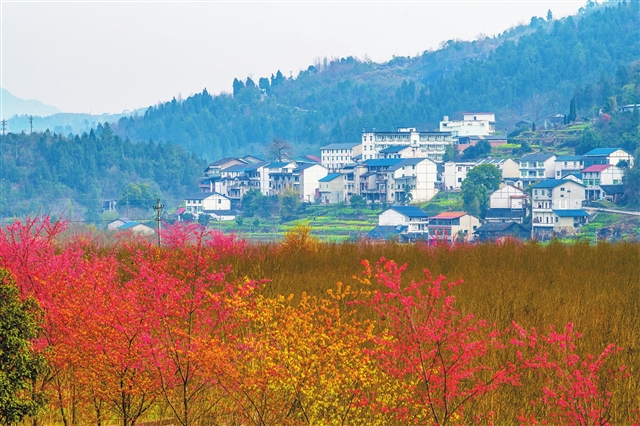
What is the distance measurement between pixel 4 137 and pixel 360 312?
9077cm

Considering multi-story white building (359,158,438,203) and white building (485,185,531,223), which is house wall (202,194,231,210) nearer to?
multi-story white building (359,158,438,203)

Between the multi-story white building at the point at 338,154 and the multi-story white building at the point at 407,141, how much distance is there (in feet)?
4.02

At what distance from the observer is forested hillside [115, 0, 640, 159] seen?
108m

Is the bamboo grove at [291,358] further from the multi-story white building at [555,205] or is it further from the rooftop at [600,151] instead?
the rooftop at [600,151]

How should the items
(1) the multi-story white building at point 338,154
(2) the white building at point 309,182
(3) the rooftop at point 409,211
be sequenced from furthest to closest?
(1) the multi-story white building at point 338,154, (2) the white building at point 309,182, (3) the rooftop at point 409,211

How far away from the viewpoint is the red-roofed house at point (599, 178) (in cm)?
6850

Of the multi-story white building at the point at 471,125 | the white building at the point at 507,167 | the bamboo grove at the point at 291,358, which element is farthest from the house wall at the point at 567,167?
the bamboo grove at the point at 291,358

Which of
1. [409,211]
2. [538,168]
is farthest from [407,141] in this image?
[409,211]

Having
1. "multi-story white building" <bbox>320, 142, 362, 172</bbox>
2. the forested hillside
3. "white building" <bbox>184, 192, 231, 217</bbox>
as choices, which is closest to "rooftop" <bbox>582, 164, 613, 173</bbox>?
the forested hillside

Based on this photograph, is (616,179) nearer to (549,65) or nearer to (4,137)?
(549,65)

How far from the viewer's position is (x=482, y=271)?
1133cm

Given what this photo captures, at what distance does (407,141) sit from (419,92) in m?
33.3

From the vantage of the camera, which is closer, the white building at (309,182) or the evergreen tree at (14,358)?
the evergreen tree at (14,358)

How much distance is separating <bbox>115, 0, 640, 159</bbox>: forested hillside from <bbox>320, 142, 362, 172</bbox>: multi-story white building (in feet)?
41.5
